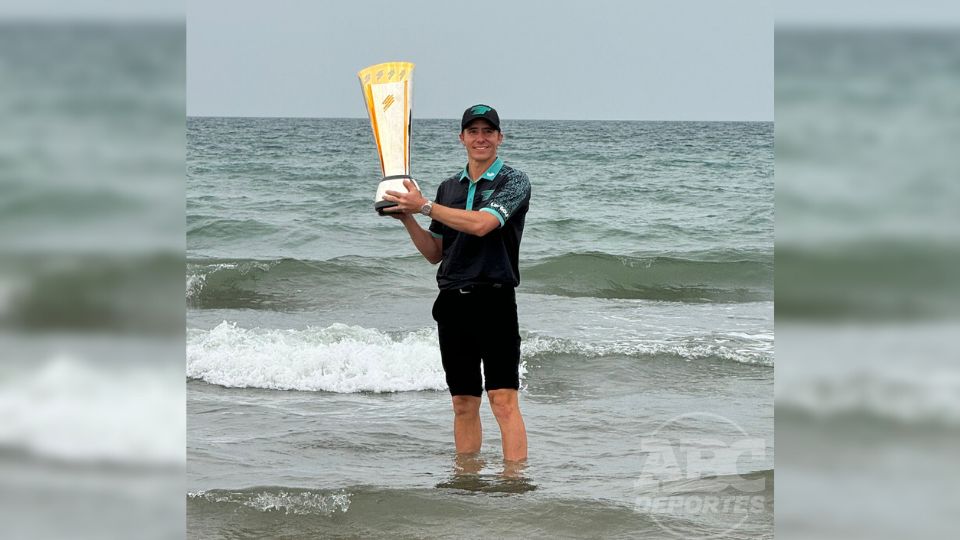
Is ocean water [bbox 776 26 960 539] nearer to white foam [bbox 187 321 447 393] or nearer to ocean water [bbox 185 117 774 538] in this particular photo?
ocean water [bbox 185 117 774 538]

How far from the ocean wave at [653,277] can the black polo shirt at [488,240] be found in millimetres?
7458

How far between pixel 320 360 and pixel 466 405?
3.29m

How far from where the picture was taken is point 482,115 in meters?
4.08

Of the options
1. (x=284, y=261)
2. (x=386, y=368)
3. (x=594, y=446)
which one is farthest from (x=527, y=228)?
(x=594, y=446)

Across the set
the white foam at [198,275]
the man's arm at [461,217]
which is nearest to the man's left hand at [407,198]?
the man's arm at [461,217]

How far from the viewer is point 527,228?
15695 millimetres

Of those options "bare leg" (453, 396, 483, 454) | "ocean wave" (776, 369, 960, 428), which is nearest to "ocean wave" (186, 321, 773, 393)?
"bare leg" (453, 396, 483, 454)

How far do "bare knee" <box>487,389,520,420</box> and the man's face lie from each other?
3.46 feet

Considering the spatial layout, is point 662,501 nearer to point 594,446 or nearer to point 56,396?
point 594,446

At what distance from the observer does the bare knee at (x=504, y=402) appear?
4320mm

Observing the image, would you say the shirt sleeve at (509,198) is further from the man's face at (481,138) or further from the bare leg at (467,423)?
the bare leg at (467,423)

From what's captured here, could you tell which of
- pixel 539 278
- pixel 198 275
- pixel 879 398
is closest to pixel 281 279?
pixel 198 275

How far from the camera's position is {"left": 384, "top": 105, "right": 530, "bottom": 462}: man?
13.4 ft

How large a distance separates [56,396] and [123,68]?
63 cm
